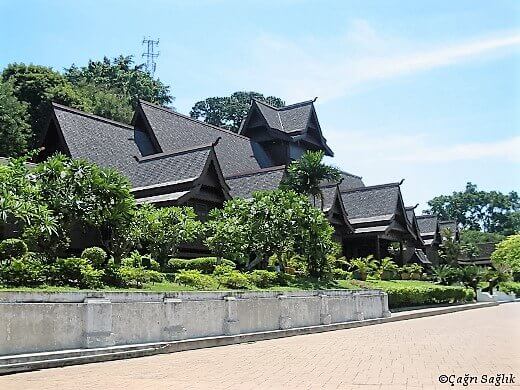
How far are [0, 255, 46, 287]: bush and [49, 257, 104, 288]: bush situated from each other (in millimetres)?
417

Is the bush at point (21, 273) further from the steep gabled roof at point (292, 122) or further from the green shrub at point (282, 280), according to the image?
the steep gabled roof at point (292, 122)

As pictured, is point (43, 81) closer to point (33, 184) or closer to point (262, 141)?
point (262, 141)

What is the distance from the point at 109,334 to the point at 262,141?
31618mm

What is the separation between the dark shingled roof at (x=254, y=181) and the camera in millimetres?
30250

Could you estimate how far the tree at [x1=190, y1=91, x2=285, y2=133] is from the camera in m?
82.1

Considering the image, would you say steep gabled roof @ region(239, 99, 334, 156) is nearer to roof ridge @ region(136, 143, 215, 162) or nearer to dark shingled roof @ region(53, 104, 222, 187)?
dark shingled roof @ region(53, 104, 222, 187)

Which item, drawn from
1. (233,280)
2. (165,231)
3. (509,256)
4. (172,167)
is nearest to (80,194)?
(165,231)

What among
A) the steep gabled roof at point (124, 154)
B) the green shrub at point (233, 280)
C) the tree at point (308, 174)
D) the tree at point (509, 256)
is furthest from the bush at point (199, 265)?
the tree at point (509, 256)

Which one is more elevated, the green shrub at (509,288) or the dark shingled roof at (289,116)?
the dark shingled roof at (289,116)

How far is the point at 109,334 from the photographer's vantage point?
37.7 ft

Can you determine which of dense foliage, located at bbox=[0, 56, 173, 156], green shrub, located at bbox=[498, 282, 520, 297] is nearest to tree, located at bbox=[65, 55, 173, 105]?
dense foliage, located at bbox=[0, 56, 173, 156]

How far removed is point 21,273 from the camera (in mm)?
12266

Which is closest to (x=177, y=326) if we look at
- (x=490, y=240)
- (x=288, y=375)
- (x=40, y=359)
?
(x=40, y=359)

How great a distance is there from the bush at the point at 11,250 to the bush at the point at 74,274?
3.16 ft
